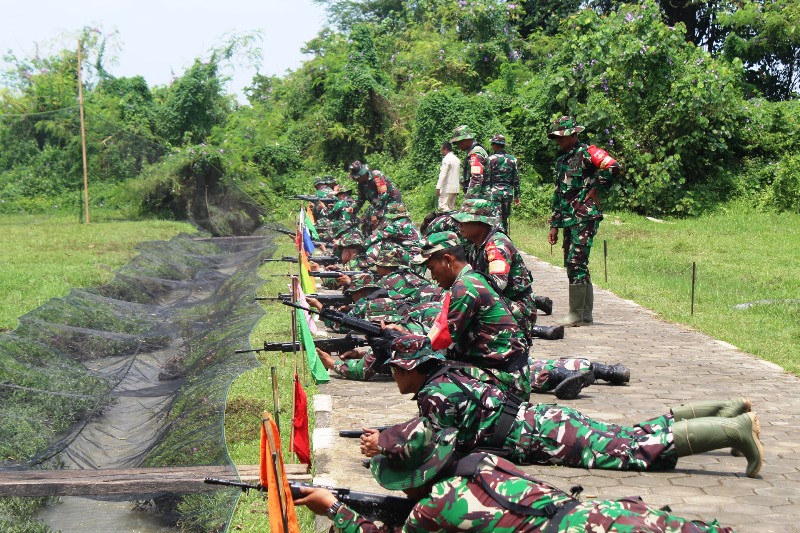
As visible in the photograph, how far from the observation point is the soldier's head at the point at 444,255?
225 inches

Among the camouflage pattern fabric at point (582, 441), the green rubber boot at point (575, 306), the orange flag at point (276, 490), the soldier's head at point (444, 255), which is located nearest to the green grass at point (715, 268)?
the green rubber boot at point (575, 306)

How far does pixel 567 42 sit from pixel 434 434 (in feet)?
62.1

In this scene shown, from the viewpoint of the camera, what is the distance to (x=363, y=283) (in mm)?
9570

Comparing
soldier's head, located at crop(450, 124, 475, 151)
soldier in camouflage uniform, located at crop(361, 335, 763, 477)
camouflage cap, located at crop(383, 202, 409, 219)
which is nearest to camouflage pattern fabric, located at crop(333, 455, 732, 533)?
soldier in camouflage uniform, located at crop(361, 335, 763, 477)

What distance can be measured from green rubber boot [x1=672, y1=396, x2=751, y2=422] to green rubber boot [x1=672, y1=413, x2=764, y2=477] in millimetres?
148

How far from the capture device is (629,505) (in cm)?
361

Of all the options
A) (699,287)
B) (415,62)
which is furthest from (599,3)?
(699,287)

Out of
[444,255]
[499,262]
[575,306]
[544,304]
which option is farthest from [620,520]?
[544,304]

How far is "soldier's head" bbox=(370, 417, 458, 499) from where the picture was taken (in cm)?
379

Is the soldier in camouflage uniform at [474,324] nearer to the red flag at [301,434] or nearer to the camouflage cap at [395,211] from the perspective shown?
the red flag at [301,434]

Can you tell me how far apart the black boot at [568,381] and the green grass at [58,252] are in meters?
7.16

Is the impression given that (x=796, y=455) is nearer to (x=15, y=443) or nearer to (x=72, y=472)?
(x=72, y=472)

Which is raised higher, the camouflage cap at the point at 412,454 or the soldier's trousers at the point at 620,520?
the camouflage cap at the point at 412,454

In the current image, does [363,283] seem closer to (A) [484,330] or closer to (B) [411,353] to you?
(A) [484,330]
